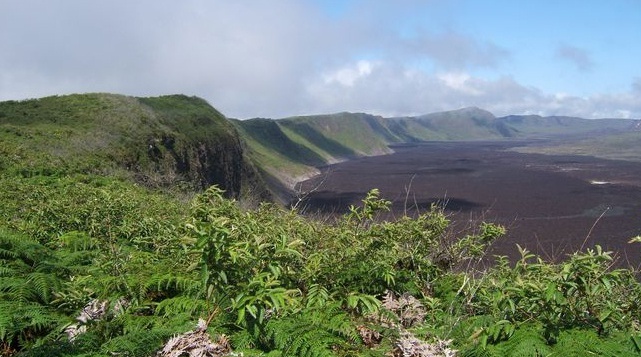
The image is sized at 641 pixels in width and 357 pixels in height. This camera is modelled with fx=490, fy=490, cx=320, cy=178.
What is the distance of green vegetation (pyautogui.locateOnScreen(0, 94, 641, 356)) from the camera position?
3.93 m

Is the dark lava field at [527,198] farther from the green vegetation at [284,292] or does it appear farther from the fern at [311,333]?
the fern at [311,333]

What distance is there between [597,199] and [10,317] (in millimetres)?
93389

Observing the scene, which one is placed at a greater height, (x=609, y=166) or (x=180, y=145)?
(x=180, y=145)

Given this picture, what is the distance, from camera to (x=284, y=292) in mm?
4148

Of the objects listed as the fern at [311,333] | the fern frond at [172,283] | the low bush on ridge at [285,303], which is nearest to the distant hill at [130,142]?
the low bush on ridge at [285,303]

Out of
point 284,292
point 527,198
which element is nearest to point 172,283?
point 284,292

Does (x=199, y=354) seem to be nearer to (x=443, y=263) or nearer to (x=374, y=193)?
(x=374, y=193)

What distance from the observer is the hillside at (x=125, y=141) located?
99.8 ft

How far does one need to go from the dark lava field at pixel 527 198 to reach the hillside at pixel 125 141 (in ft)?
44.8

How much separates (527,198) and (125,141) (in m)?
67.3

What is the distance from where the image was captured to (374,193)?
712 cm

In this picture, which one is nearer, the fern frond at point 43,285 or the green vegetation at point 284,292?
the green vegetation at point 284,292

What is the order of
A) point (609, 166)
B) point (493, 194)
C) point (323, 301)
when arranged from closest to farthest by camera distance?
1. point (323, 301)
2. point (493, 194)
3. point (609, 166)

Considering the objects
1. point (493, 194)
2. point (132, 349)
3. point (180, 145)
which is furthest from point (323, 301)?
point (493, 194)
